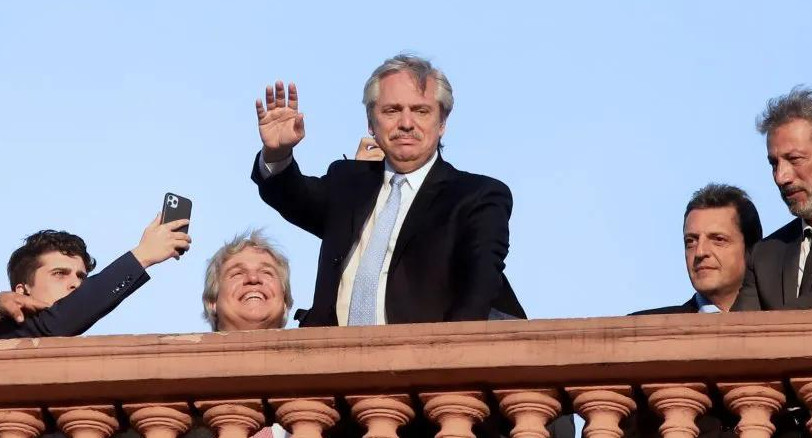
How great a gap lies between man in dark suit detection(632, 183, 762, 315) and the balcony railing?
1917 millimetres

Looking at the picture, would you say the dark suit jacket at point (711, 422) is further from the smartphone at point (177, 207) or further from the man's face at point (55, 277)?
the man's face at point (55, 277)

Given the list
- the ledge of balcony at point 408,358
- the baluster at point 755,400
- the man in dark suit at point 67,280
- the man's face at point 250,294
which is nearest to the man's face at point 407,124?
the man's face at point 250,294

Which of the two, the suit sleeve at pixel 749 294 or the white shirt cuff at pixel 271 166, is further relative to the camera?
the white shirt cuff at pixel 271 166

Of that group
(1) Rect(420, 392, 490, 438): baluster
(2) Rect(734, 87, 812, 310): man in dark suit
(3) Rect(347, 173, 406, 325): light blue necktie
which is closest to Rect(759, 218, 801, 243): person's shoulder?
(2) Rect(734, 87, 812, 310): man in dark suit

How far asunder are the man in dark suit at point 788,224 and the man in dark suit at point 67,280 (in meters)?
2.65

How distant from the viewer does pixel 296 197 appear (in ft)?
32.9

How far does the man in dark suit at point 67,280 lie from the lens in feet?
30.3

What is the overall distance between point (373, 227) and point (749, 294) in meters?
1.74

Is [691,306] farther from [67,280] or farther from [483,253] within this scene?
[67,280]

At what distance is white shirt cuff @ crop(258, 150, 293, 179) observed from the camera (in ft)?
32.9

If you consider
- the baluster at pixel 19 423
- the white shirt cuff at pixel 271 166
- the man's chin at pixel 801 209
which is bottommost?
the baluster at pixel 19 423

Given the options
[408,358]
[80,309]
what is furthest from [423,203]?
[408,358]

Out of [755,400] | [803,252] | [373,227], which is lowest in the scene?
[755,400]

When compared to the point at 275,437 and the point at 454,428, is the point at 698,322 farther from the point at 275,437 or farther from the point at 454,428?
the point at 275,437
